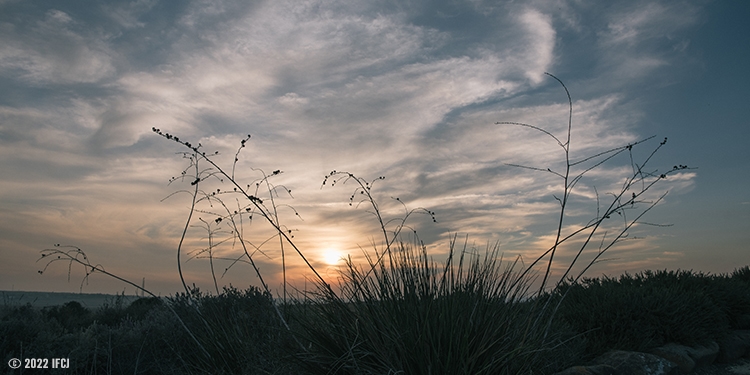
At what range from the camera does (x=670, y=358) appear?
6066mm

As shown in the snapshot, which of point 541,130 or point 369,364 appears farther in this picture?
point 541,130

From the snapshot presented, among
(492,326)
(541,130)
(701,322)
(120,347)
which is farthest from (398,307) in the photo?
(701,322)

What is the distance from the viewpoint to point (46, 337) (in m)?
5.64

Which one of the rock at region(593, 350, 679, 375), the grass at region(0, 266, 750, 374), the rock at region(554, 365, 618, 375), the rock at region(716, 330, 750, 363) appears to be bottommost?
the rock at region(716, 330, 750, 363)

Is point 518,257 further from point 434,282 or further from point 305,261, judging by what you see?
point 305,261

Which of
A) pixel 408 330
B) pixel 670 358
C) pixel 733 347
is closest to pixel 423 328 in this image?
pixel 408 330

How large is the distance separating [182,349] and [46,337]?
1567 mm

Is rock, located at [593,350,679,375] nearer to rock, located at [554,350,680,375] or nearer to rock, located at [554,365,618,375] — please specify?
rock, located at [554,350,680,375]

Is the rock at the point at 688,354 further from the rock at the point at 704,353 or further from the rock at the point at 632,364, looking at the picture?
the rock at the point at 632,364

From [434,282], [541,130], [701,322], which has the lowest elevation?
[701,322]

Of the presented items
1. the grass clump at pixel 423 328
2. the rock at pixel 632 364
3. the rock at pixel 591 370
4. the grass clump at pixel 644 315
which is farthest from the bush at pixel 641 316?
the grass clump at pixel 423 328

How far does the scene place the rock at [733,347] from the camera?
7.13 m

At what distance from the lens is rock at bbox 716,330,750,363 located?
281 inches

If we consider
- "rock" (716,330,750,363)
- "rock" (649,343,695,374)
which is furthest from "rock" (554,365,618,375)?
"rock" (716,330,750,363)
